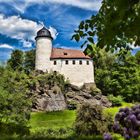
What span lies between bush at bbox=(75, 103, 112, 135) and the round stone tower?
43.7 metres

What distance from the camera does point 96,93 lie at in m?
65.6

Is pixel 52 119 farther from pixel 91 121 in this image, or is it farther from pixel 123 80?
pixel 91 121

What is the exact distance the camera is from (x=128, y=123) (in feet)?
16.4

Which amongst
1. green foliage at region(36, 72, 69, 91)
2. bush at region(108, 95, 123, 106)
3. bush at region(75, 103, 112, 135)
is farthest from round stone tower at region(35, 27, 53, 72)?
bush at region(75, 103, 112, 135)

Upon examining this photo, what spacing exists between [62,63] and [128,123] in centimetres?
6625

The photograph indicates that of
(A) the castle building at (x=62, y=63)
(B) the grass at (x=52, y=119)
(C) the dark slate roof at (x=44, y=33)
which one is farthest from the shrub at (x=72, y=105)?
(C) the dark slate roof at (x=44, y=33)

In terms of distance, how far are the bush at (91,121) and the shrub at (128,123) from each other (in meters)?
20.0

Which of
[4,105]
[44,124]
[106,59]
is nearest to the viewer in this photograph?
[4,105]

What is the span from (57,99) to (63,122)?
14.7m

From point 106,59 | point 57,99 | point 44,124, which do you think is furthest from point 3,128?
point 106,59

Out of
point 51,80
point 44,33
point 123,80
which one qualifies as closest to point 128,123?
point 51,80

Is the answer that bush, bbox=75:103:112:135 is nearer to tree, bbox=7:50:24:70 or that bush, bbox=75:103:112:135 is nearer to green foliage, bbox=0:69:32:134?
green foliage, bbox=0:69:32:134

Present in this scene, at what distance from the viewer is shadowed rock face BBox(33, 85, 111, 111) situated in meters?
59.3

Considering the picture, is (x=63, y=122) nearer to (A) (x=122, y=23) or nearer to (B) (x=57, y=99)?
(B) (x=57, y=99)
